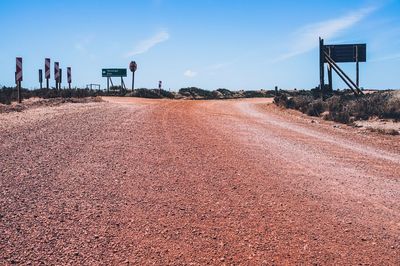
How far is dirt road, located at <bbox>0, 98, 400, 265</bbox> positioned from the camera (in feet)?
11.8

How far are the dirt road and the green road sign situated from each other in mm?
34460

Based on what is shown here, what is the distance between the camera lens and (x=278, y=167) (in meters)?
6.98

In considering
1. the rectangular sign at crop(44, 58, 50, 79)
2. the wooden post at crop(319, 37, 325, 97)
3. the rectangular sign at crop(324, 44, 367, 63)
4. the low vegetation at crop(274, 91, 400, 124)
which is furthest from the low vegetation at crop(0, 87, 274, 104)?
the rectangular sign at crop(324, 44, 367, 63)

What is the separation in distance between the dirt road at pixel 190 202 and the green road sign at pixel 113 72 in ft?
113

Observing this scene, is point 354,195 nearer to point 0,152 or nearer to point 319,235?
point 319,235

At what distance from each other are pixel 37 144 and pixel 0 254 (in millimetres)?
5025

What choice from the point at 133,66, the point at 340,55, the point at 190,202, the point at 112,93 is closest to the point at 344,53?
the point at 340,55

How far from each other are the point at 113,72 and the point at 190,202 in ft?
132

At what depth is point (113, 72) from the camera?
43438 millimetres

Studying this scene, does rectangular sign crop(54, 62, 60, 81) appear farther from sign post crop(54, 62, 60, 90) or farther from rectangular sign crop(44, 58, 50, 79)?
rectangular sign crop(44, 58, 50, 79)

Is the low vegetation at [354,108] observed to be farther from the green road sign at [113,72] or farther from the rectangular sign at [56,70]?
the green road sign at [113,72]

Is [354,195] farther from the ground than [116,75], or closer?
closer

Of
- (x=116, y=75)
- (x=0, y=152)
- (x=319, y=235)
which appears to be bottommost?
(x=319, y=235)

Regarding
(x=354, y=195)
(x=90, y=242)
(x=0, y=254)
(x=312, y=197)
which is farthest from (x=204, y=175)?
(x=0, y=254)
